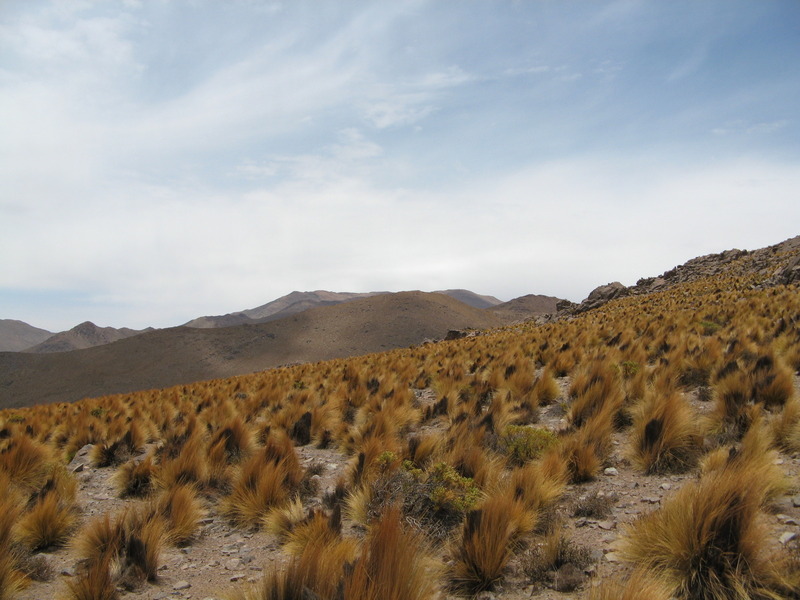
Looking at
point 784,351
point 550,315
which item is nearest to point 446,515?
point 784,351

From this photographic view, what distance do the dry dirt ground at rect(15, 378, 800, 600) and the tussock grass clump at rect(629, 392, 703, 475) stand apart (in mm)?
145

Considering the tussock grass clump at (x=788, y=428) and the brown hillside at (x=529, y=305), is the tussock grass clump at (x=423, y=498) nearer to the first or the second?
the tussock grass clump at (x=788, y=428)

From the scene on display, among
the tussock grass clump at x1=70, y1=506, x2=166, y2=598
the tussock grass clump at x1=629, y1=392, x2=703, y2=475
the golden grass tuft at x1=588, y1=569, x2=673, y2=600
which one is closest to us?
the golden grass tuft at x1=588, y1=569, x2=673, y2=600

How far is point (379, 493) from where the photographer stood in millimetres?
4027

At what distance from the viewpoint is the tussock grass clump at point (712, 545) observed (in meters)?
2.25

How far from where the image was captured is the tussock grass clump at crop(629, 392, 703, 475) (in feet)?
13.3

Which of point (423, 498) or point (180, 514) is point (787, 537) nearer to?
point (423, 498)

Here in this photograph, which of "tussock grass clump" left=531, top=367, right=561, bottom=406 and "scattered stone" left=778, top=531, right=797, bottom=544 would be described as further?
"tussock grass clump" left=531, top=367, right=561, bottom=406

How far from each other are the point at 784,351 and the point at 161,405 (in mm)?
12395

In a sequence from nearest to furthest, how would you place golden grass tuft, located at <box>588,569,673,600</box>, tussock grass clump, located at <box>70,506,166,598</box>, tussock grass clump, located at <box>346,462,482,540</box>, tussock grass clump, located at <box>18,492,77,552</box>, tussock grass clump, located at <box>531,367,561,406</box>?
golden grass tuft, located at <box>588,569,673,600</box>
tussock grass clump, located at <box>70,506,166,598</box>
tussock grass clump, located at <box>346,462,482,540</box>
tussock grass clump, located at <box>18,492,77,552</box>
tussock grass clump, located at <box>531,367,561,406</box>

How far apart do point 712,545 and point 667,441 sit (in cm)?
197

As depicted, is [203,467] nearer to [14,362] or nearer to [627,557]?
[627,557]

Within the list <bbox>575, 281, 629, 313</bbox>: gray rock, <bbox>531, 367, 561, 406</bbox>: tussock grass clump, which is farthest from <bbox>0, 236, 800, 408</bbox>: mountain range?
<bbox>531, 367, 561, 406</bbox>: tussock grass clump

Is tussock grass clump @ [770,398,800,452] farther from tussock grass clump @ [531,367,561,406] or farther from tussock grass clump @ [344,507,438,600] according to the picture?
tussock grass clump @ [344,507,438,600]
